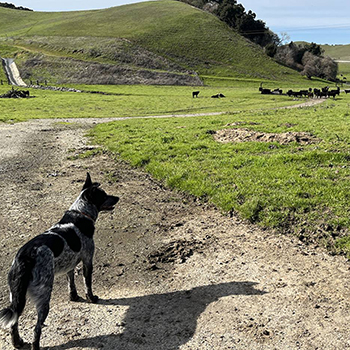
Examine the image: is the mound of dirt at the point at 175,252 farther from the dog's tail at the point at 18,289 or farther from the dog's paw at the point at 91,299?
the dog's tail at the point at 18,289

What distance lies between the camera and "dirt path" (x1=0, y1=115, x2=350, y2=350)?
575cm

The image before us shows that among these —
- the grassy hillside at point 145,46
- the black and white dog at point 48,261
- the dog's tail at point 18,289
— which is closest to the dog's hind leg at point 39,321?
the black and white dog at point 48,261

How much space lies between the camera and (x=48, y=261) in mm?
5453

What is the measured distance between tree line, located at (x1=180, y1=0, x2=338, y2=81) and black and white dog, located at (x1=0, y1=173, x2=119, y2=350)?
124544mm

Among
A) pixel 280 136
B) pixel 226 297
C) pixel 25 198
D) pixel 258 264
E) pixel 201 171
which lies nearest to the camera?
pixel 226 297

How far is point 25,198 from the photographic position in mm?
12125

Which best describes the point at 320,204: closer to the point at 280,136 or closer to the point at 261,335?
the point at 261,335

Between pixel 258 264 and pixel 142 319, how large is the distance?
122 inches

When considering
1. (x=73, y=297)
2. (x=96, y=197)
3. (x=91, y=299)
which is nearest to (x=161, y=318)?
(x=91, y=299)

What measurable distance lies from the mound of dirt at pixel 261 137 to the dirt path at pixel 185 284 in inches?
323

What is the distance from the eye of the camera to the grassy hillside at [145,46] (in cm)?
10081

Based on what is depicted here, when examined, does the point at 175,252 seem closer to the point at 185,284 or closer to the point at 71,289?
the point at 185,284

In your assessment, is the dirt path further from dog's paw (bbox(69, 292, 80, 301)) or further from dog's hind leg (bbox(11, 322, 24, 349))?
dog's hind leg (bbox(11, 322, 24, 349))

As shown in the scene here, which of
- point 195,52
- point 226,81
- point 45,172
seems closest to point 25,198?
point 45,172
